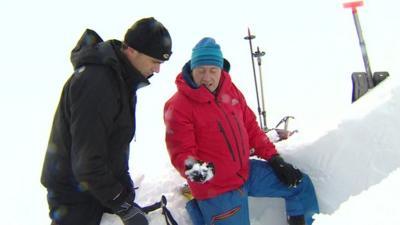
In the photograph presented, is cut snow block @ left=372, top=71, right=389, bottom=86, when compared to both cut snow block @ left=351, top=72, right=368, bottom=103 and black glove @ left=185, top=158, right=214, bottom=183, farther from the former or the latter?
black glove @ left=185, top=158, right=214, bottom=183

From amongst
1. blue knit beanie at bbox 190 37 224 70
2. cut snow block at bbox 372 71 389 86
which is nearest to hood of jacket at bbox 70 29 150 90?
blue knit beanie at bbox 190 37 224 70

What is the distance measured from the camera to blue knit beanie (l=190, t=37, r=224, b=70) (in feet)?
11.0

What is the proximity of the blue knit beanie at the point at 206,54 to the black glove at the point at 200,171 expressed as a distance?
2.73 ft

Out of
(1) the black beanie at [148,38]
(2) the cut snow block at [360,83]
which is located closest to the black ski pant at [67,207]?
(1) the black beanie at [148,38]

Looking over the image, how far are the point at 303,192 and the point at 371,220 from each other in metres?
2.16

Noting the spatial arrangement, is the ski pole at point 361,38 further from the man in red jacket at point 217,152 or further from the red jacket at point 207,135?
the red jacket at point 207,135

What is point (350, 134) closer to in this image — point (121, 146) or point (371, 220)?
point (121, 146)

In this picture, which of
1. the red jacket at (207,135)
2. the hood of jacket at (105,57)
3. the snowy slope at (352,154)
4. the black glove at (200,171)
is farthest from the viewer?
the snowy slope at (352,154)

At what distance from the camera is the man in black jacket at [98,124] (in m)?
2.33

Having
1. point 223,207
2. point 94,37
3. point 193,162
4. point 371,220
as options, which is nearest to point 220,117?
point 193,162

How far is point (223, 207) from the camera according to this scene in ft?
10.8

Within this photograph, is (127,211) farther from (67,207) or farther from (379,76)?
(379,76)

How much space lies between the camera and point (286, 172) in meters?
3.50

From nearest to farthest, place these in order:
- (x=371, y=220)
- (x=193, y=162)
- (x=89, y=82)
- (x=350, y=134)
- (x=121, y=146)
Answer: (x=371, y=220)
(x=89, y=82)
(x=121, y=146)
(x=193, y=162)
(x=350, y=134)
